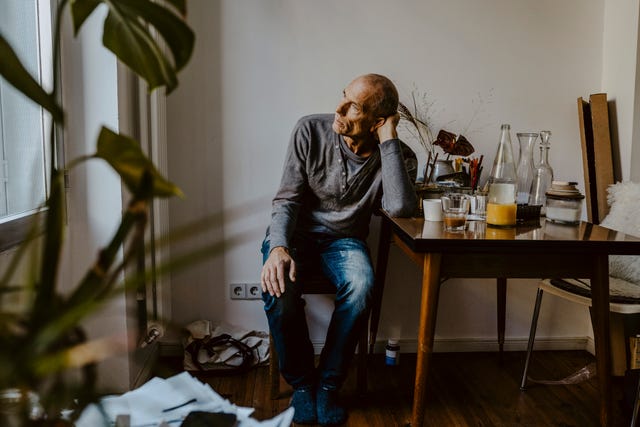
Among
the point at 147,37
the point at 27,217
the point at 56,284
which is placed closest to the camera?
the point at 56,284

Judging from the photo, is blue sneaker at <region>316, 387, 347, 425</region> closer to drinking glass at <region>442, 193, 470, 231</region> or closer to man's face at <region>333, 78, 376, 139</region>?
drinking glass at <region>442, 193, 470, 231</region>

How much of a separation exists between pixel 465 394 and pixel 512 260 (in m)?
0.74

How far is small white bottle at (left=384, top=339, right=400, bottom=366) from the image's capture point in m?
2.42

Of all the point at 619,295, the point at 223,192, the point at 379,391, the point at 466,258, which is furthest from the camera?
the point at 223,192

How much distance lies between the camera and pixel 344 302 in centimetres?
194

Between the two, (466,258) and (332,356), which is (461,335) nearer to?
(332,356)

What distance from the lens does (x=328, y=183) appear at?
2121 mm

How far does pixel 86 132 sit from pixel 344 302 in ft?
3.38

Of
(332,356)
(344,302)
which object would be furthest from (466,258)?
(332,356)

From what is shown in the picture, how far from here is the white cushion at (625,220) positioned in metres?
2.14

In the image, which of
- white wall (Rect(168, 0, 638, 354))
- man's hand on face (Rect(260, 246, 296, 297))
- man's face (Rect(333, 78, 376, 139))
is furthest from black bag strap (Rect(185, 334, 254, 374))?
man's face (Rect(333, 78, 376, 139))

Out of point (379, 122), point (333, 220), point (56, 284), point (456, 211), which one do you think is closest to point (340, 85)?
point (379, 122)

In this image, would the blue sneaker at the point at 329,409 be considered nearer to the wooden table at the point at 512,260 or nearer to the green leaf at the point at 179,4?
the wooden table at the point at 512,260

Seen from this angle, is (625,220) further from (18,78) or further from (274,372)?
(18,78)
